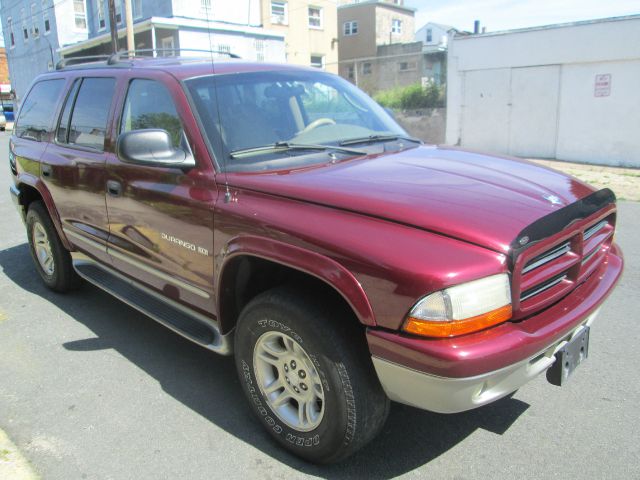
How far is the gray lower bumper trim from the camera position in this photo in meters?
2.17

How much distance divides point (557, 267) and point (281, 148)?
1594mm

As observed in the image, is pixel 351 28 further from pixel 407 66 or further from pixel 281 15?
pixel 407 66

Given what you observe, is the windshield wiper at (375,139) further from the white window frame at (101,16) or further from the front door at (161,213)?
the white window frame at (101,16)

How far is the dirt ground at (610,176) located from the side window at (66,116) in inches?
334

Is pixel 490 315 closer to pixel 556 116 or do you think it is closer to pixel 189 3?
pixel 556 116

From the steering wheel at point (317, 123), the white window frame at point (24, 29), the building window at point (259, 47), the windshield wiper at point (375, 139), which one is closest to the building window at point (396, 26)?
the building window at point (259, 47)

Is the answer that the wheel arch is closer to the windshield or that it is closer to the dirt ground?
the windshield

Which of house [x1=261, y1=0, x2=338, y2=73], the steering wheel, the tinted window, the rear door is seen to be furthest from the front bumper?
house [x1=261, y1=0, x2=338, y2=73]

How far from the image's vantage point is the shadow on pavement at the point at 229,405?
2793 mm

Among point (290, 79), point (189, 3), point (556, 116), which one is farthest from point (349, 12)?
point (290, 79)

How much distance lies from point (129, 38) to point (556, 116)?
1303 centimetres

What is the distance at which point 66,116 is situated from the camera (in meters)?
4.50

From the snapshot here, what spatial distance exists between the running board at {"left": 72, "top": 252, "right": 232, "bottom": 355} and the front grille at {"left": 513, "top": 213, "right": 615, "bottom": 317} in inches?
63.3

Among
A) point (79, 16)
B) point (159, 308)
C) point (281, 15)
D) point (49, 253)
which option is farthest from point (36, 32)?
point (159, 308)
